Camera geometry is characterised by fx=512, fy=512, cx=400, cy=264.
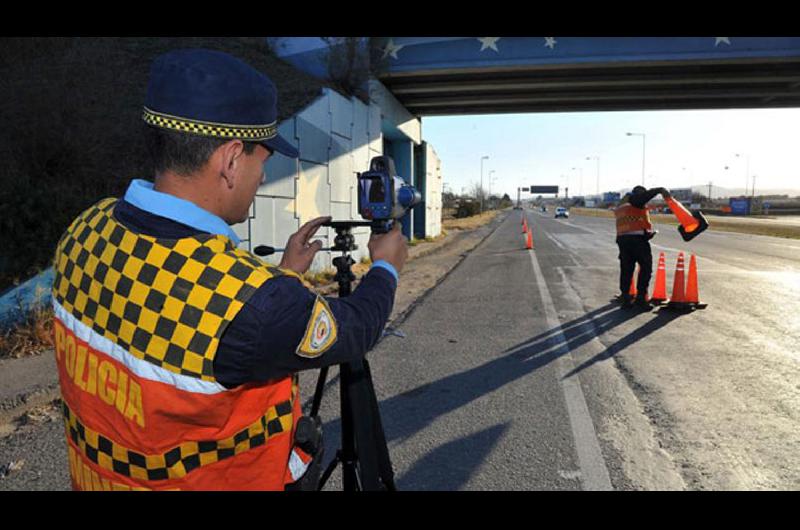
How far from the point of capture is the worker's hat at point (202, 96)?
1234 mm

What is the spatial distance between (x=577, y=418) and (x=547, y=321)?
11.4 ft

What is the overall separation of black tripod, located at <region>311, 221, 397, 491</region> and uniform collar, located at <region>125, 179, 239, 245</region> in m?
0.61

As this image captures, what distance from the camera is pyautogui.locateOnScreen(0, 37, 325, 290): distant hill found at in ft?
20.8

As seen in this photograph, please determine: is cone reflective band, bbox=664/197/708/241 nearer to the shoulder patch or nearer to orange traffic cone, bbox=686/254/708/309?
orange traffic cone, bbox=686/254/708/309

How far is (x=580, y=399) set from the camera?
437 cm

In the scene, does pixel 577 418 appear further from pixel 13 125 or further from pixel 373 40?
pixel 373 40

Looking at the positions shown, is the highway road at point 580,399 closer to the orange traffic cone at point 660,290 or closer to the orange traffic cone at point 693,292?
the orange traffic cone at point 693,292

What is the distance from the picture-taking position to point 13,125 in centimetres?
761

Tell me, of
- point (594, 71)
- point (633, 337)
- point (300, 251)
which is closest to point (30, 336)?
point (300, 251)
